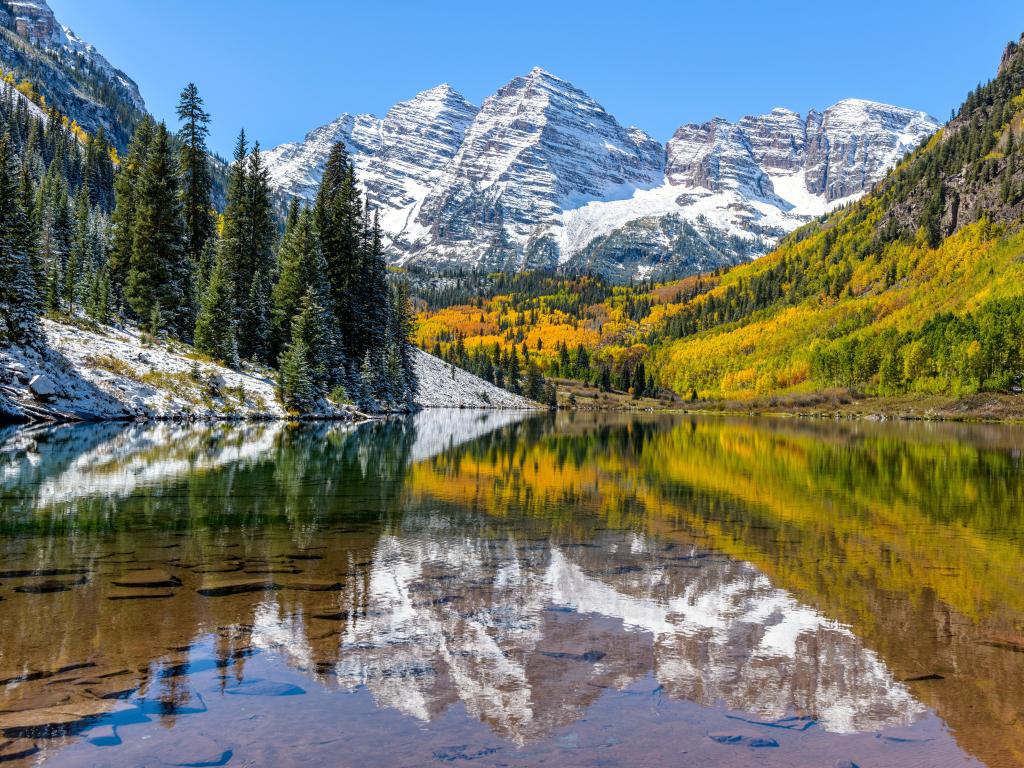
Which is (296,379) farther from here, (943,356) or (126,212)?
(943,356)

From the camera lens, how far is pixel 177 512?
66.2 feet

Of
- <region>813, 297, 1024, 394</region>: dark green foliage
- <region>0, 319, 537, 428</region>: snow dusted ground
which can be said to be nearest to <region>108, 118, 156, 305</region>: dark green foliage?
<region>0, 319, 537, 428</region>: snow dusted ground

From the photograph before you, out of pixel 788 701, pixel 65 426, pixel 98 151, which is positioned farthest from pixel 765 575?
pixel 98 151

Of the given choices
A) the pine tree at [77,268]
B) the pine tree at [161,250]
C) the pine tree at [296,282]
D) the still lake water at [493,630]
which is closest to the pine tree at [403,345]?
the pine tree at [296,282]

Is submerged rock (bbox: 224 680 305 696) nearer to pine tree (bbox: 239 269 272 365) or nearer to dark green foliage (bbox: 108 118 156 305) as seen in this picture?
pine tree (bbox: 239 269 272 365)

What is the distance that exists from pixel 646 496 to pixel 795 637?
16.6 metres

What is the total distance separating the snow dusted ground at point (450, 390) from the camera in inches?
6112

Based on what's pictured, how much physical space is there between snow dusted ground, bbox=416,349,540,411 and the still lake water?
123m

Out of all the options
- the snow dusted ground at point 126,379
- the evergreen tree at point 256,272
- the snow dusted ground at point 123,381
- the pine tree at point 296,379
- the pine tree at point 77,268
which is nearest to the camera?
the snow dusted ground at point 123,381

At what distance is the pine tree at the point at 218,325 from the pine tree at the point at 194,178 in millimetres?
12337

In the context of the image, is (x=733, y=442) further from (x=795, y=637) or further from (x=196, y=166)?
(x=196, y=166)

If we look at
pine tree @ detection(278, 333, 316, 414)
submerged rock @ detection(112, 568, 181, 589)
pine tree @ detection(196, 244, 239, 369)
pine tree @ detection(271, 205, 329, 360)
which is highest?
pine tree @ detection(271, 205, 329, 360)

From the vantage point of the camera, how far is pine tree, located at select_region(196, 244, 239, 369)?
2768 inches

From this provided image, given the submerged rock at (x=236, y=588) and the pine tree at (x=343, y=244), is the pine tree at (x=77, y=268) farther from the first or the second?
the submerged rock at (x=236, y=588)
